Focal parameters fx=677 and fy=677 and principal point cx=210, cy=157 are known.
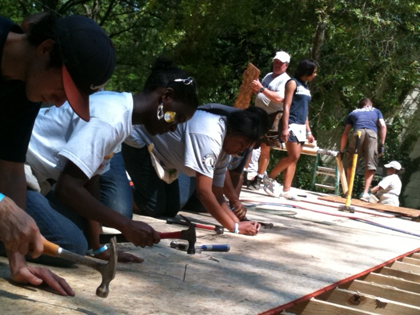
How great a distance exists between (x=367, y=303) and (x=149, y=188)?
6.30ft

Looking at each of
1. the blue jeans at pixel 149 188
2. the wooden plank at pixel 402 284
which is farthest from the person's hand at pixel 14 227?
the blue jeans at pixel 149 188

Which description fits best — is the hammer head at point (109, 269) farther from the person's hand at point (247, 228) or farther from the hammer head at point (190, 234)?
the person's hand at point (247, 228)

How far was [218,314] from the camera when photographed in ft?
7.80

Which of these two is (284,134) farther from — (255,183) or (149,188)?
(149,188)

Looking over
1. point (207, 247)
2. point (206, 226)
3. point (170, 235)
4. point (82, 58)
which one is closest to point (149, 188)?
point (206, 226)

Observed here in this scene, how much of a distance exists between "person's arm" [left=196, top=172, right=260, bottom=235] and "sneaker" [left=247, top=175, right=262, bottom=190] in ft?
13.2

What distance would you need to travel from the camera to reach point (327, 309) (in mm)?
2785

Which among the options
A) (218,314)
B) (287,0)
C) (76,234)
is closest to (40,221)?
(76,234)

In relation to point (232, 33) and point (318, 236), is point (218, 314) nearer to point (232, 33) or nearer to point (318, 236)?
point (318, 236)

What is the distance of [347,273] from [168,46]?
38.3 feet

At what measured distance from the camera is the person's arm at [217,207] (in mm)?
3961

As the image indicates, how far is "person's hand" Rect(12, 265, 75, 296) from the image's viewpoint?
7.47 ft

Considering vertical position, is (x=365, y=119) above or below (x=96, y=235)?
above

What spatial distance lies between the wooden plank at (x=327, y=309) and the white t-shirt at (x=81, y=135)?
39.2 inches
